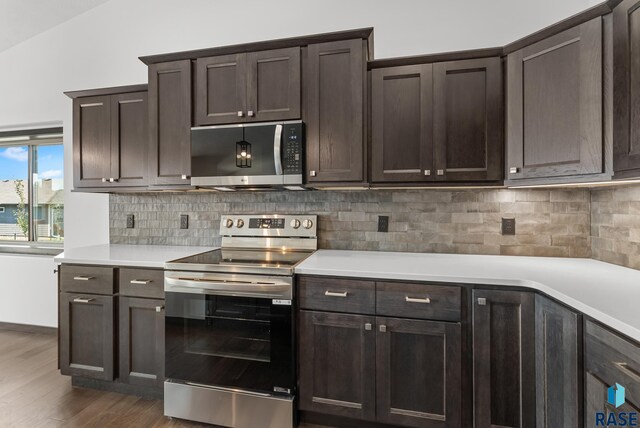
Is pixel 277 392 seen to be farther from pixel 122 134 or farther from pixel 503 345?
pixel 122 134

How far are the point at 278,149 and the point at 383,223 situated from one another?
0.92 m

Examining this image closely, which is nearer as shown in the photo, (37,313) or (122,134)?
(122,134)

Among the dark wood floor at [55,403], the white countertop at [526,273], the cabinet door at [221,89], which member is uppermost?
the cabinet door at [221,89]

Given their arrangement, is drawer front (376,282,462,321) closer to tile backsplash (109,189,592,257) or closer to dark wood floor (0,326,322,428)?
tile backsplash (109,189,592,257)

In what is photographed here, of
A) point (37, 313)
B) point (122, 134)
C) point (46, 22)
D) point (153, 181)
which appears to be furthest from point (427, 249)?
point (46, 22)

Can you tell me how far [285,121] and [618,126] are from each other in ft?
5.62

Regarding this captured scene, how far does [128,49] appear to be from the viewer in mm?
2955

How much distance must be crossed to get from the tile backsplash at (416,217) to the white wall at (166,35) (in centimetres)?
101

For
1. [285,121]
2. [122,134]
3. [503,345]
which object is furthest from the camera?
[122,134]

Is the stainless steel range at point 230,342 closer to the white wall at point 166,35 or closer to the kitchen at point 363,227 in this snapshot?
the kitchen at point 363,227

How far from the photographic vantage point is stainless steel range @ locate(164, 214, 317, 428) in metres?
1.81

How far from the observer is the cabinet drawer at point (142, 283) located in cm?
203

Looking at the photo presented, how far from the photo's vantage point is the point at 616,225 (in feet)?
5.97

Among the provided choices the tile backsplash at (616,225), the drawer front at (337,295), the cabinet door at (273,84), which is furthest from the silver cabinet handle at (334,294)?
the tile backsplash at (616,225)
